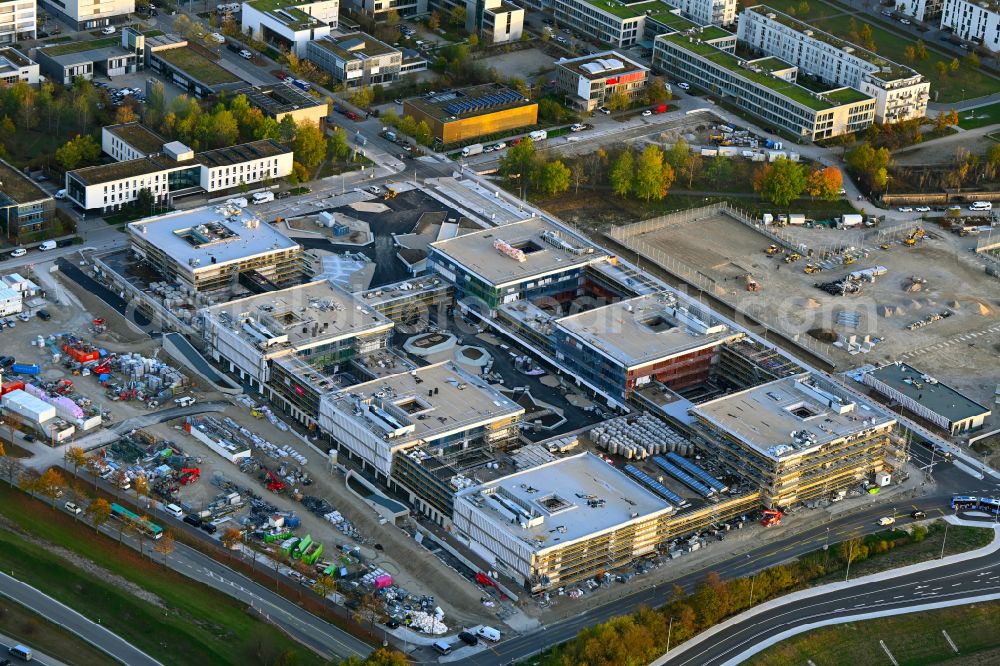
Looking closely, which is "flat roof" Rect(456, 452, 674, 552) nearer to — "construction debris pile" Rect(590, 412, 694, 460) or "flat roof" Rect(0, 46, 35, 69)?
"construction debris pile" Rect(590, 412, 694, 460)

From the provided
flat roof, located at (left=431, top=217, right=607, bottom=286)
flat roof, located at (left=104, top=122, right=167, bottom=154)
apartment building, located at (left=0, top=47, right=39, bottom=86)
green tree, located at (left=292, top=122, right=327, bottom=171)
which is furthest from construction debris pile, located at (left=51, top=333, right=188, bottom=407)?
apartment building, located at (left=0, top=47, right=39, bottom=86)

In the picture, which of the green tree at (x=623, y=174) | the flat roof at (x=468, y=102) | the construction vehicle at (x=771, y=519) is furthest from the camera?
the flat roof at (x=468, y=102)

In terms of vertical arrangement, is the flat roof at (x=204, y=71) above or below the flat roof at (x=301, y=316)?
above

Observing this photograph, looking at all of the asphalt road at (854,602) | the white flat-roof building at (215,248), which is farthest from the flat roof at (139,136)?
the asphalt road at (854,602)

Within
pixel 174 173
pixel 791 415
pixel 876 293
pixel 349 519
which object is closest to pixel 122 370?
pixel 349 519

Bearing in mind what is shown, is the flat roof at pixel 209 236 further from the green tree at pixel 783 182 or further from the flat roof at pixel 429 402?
the green tree at pixel 783 182

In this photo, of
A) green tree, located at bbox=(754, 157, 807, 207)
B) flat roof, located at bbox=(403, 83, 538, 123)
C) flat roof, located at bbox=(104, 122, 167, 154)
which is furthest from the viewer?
flat roof, located at bbox=(403, 83, 538, 123)

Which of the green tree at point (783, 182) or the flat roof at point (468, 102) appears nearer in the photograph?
the green tree at point (783, 182)
